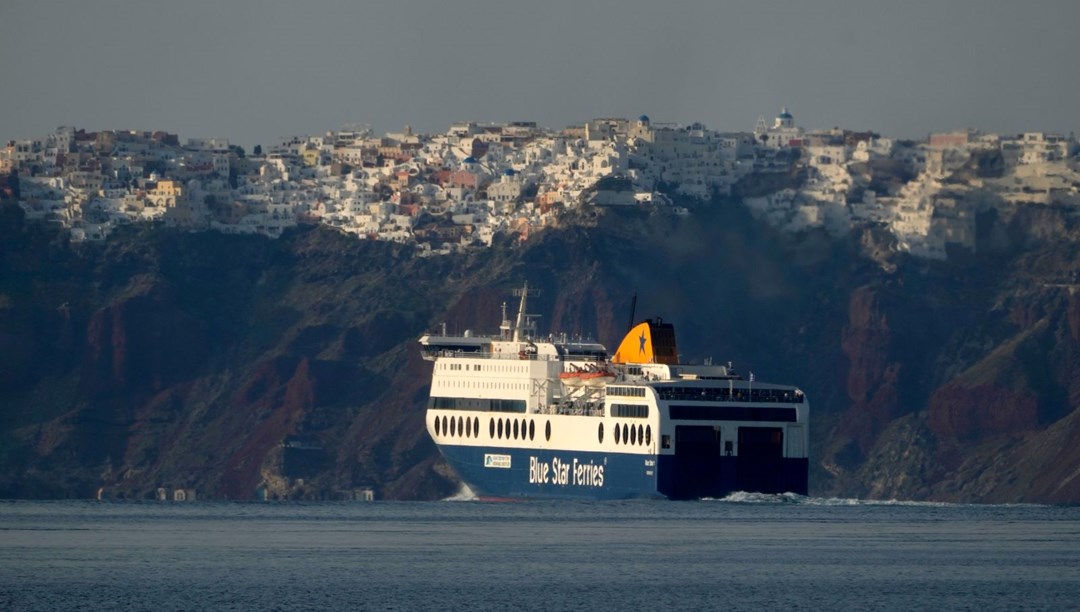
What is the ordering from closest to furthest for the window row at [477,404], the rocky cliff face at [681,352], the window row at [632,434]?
the window row at [632,434]
the window row at [477,404]
the rocky cliff face at [681,352]

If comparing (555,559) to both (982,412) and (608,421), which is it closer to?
(608,421)

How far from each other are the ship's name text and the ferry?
0.05m

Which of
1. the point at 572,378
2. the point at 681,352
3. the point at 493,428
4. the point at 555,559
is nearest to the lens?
the point at 555,559

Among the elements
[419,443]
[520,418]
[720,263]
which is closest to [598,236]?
[720,263]

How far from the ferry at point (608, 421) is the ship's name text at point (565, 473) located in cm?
5

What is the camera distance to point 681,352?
18688cm

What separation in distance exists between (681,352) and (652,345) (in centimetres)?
4677

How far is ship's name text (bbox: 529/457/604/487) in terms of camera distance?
137750 millimetres

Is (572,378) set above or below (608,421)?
above

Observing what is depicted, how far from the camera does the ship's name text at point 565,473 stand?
137750 mm

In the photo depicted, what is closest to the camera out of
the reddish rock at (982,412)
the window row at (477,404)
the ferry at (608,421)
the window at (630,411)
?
the ferry at (608,421)

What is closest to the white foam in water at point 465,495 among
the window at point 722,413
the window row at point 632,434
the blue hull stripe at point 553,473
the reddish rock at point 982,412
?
the blue hull stripe at point 553,473

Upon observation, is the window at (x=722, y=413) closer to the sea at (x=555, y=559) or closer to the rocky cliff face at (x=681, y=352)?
the sea at (x=555, y=559)

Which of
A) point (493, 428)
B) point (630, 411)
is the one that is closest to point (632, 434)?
point (630, 411)
